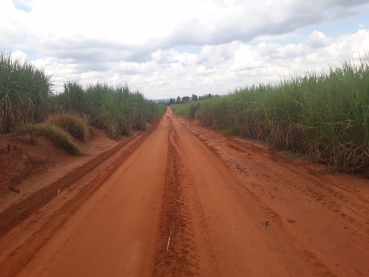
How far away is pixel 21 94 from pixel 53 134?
2103 millimetres

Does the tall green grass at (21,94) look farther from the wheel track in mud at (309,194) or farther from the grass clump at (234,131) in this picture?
the grass clump at (234,131)

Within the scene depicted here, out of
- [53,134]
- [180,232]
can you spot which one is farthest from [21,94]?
[180,232]

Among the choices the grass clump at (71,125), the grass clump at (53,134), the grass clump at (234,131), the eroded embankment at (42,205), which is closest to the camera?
the eroded embankment at (42,205)

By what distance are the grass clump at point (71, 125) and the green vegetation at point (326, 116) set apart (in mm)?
7579

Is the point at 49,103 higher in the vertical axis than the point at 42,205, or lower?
higher

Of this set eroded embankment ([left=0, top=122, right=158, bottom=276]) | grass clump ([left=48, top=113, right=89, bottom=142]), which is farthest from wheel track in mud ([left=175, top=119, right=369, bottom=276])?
grass clump ([left=48, top=113, right=89, bottom=142])

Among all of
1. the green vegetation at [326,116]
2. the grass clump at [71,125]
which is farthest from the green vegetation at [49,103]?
the green vegetation at [326,116]

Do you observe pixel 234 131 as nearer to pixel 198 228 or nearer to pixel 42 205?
pixel 42 205

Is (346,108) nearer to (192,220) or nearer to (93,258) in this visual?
(192,220)

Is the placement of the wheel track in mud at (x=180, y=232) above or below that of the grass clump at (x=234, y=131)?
below

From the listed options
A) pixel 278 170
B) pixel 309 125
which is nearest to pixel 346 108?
pixel 309 125

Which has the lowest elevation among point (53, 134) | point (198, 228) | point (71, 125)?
point (198, 228)

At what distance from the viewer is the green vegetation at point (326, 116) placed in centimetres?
759

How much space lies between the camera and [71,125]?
47.5 ft
